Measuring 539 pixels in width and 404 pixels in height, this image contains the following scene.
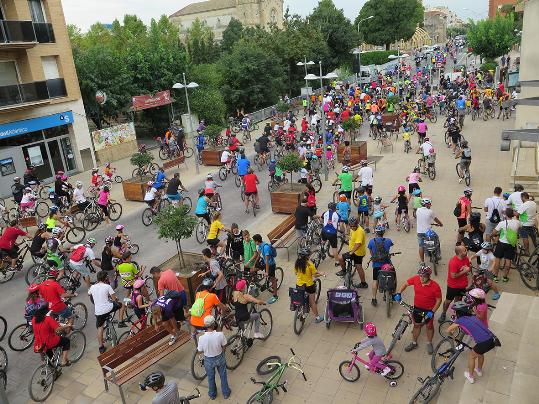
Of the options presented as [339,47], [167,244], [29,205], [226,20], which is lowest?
[167,244]

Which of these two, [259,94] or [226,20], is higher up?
[226,20]

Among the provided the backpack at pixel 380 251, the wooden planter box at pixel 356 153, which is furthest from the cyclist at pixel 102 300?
the wooden planter box at pixel 356 153

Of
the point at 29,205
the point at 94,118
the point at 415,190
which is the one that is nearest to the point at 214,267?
the point at 415,190

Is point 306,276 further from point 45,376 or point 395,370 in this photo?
point 45,376

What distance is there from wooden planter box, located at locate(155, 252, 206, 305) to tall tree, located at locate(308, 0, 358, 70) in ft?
149

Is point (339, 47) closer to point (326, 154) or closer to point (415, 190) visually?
point (326, 154)

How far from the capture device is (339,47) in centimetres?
5512

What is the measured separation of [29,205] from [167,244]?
18.9 feet

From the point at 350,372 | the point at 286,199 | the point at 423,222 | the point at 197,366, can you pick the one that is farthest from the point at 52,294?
the point at 286,199

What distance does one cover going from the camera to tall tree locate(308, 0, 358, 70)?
175 feet

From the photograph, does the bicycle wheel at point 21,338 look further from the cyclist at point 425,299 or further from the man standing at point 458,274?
the man standing at point 458,274

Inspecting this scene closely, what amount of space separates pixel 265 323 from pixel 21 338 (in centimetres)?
504

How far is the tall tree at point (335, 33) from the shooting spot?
53.4m

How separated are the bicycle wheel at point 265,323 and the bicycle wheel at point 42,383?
12.9ft
